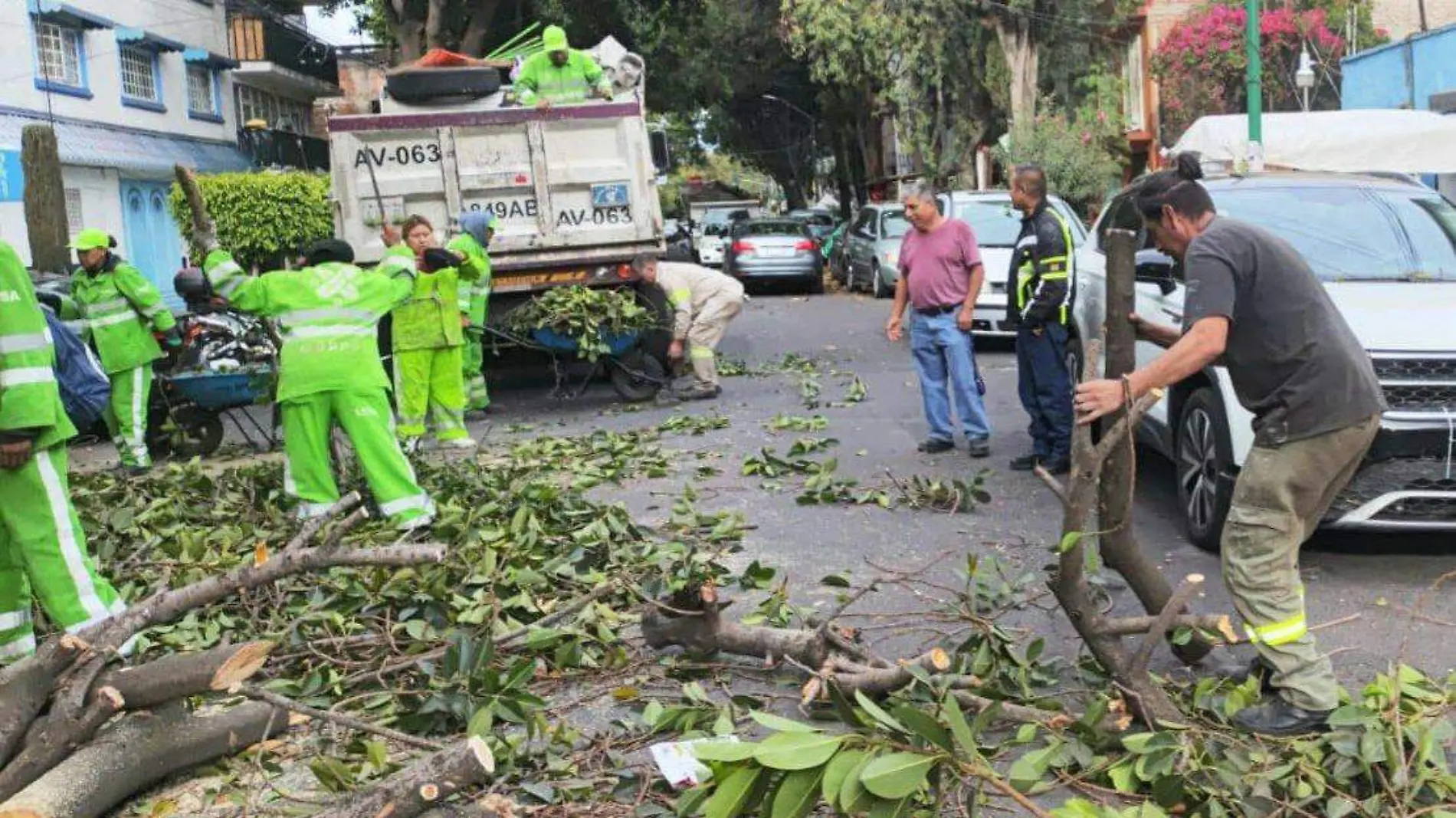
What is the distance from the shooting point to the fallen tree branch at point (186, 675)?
145 inches

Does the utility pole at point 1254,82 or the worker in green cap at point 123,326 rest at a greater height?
the utility pole at point 1254,82

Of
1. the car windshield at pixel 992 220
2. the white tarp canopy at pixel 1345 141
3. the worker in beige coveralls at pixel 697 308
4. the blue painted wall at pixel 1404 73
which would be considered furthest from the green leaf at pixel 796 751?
the blue painted wall at pixel 1404 73

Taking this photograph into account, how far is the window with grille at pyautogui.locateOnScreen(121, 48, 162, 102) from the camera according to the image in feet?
86.5

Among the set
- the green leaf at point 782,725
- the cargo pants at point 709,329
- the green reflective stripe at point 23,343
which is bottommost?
the green leaf at point 782,725

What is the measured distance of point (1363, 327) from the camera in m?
5.72

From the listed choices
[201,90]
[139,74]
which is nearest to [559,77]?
[139,74]

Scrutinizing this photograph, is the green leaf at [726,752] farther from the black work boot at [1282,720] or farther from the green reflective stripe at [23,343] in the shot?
the green reflective stripe at [23,343]

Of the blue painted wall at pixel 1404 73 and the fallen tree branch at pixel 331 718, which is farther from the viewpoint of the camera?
the blue painted wall at pixel 1404 73

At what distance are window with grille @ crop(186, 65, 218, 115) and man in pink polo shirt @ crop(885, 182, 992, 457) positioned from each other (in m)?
24.6

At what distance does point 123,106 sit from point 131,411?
18.8 meters

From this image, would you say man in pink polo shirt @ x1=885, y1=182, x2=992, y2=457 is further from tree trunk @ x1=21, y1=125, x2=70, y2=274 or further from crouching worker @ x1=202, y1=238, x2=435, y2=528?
tree trunk @ x1=21, y1=125, x2=70, y2=274

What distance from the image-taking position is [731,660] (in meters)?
4.93

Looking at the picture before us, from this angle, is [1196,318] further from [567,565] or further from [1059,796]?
[567,565]

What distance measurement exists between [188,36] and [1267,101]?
23.6m
